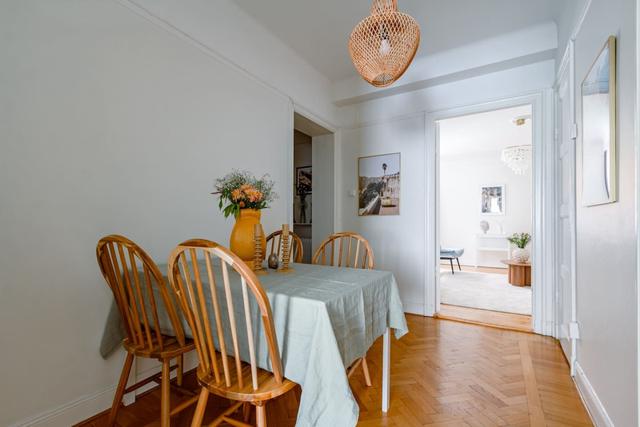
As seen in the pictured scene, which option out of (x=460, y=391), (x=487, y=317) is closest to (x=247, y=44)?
(x=460, y=391)

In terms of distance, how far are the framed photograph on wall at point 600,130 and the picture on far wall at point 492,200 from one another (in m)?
5.49

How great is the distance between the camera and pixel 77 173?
5.11 feet

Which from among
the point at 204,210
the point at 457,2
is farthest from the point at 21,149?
the point at 457,2

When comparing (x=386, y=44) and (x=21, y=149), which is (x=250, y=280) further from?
(x=386, y=44)

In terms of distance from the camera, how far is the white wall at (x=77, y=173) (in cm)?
136

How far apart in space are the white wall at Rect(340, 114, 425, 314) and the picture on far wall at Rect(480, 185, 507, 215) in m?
4.32

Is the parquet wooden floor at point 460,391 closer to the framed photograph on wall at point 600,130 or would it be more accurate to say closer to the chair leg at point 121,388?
the chair leg at point 121,388

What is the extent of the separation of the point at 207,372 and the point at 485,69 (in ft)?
11.4

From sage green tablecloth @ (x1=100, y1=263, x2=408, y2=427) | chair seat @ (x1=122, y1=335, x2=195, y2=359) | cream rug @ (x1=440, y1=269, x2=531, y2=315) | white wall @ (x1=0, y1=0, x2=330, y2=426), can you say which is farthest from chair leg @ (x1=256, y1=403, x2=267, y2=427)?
cream rug @ (x1=440, y1=269, x2=531, y2=315)

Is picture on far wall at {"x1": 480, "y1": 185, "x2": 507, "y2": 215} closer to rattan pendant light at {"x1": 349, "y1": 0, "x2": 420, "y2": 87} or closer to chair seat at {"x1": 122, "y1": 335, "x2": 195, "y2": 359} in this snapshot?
rattan pendant light at {"x1": 349, "y1": 0, "x2": 420, "y2": 87}

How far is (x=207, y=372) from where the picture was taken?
3.73ft

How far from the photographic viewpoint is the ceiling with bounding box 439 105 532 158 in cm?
462

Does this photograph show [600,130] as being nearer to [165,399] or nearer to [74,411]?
[165,399]

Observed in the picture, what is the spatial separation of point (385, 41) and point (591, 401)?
2220 millimetres
